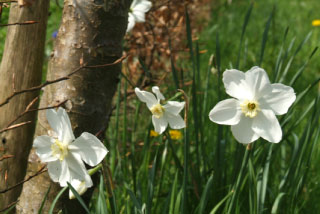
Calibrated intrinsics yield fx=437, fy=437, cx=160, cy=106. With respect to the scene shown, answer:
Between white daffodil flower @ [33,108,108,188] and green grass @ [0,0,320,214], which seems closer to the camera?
white daffodil flower @ [33,108,108,188]

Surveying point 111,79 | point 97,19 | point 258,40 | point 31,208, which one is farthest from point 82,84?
point 258,40

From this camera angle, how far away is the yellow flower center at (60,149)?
4.30 feet

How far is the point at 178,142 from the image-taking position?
2.58 metres

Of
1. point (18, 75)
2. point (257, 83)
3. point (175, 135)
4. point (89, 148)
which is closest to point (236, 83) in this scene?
point (257, 83)

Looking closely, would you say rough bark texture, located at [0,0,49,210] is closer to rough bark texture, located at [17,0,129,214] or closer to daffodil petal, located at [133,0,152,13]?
rough bark texture, located at [17,0,129,214]

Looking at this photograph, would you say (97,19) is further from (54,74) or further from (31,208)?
(31,208)

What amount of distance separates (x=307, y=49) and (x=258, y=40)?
0.50m

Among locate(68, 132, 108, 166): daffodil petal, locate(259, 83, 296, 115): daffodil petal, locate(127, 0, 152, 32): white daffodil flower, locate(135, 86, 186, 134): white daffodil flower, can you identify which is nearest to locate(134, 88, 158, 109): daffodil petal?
locate(135, 86, 186, 134): white daffodil flower

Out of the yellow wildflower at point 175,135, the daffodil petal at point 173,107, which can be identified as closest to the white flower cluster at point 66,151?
the daffodil petal at point 173,107

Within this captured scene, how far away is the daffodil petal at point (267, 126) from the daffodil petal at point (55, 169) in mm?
606

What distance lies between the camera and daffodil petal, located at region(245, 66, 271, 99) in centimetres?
130

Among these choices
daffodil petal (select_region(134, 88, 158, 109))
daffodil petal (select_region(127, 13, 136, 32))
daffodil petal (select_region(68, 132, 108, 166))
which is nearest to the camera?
daffodil petal (select_region(68, 132, 108, 166))

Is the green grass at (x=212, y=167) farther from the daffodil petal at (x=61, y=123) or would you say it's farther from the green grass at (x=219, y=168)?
the daffodil petal at (x=61, y=123)

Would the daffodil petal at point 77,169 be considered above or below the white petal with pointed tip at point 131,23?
below
